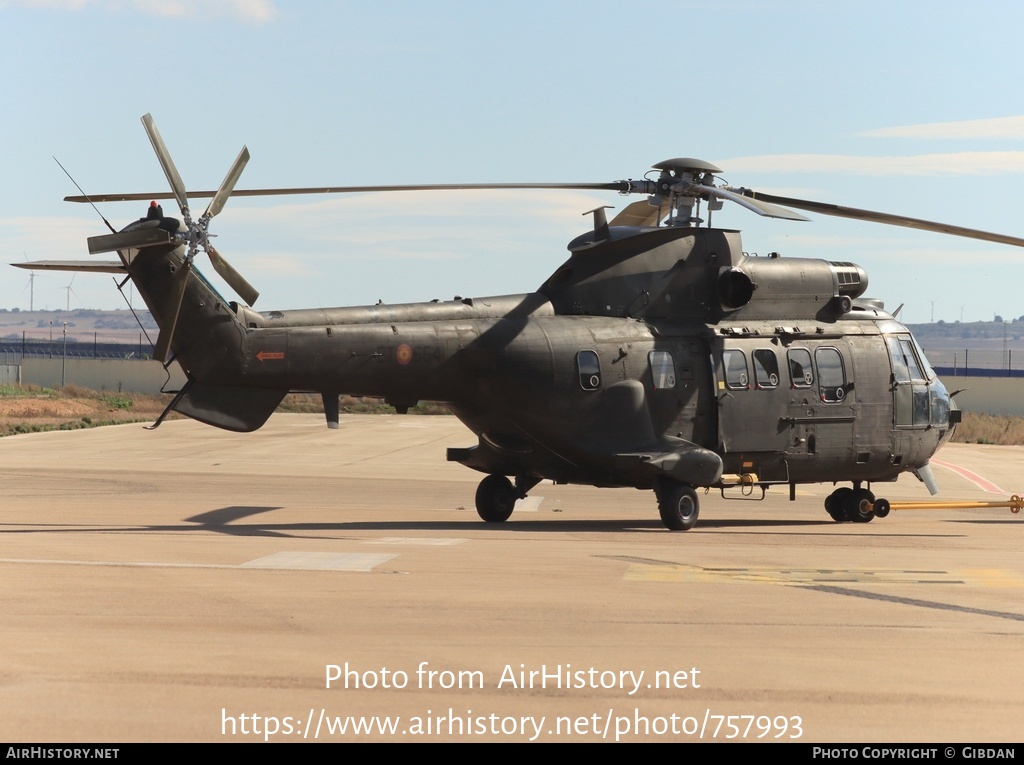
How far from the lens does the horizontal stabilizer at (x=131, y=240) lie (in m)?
15.4

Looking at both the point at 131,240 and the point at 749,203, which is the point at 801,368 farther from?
the point at 131,240

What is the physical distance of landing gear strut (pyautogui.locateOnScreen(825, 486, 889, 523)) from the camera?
21.6m

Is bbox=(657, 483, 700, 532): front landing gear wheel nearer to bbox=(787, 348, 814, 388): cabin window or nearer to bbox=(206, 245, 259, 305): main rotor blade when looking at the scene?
bbox=(787, 348, 814, 388): cabin window

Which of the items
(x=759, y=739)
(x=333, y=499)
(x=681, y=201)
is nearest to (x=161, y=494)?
(x=333, y=499)

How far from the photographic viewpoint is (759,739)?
274 inches

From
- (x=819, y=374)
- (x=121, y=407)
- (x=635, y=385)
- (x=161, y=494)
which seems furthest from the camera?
(x=121, y=407)

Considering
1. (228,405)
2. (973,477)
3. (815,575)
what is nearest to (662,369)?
(815,575)

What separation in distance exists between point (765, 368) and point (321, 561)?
9159mm

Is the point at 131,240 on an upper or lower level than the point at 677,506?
upper

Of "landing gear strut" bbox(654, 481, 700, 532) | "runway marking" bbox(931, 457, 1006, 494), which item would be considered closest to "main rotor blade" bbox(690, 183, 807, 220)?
"landing gear strut" bbox(654, 481, 700, 532)

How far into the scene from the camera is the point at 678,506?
1872 cm

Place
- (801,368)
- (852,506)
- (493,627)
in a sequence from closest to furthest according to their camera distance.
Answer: (493,627), (801,368), (852,506)

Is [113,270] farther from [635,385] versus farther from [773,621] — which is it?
[773,621]

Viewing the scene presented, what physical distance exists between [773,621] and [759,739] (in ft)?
11.7
